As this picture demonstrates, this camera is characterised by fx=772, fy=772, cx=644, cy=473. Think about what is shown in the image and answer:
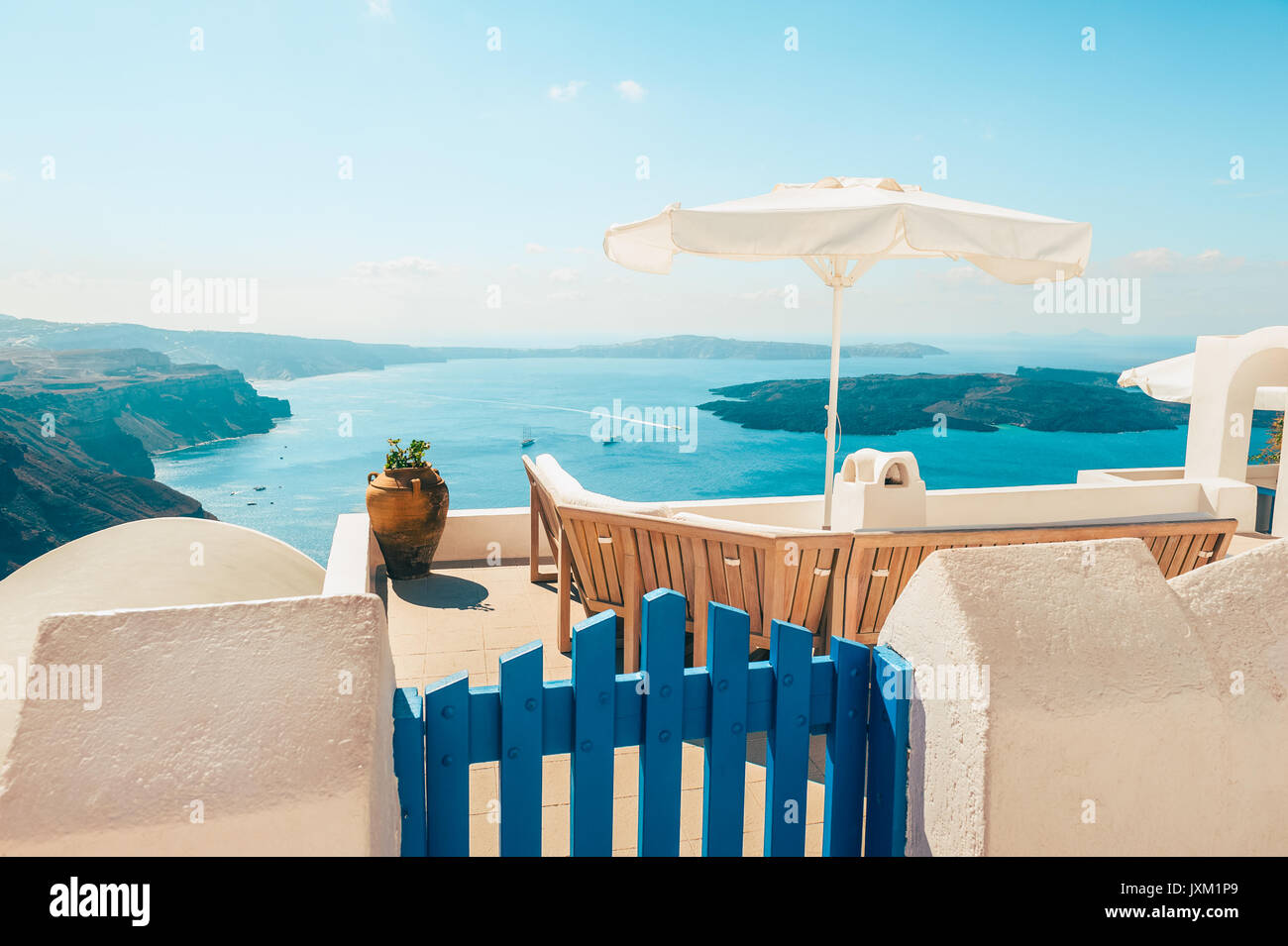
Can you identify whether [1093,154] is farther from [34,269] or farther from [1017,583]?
[34,269]

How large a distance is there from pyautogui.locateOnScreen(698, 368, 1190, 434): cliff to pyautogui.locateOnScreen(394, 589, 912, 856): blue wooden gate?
57.6ft

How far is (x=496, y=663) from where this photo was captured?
14.2 feet

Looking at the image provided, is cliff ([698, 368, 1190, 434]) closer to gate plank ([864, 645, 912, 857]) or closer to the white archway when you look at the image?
the white archway

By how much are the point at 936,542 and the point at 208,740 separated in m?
3.16

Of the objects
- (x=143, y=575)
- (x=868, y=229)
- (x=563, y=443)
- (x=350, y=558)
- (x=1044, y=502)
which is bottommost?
(x=563, y=443)

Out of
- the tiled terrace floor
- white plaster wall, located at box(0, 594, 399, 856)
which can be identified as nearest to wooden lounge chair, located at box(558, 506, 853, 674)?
the tiled terrace floor

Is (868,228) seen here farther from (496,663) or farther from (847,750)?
(847,750)

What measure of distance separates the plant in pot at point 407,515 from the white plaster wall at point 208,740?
4.55 m

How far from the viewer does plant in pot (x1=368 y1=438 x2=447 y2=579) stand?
5602 millimetres

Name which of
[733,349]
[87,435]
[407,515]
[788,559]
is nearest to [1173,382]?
[788,559]

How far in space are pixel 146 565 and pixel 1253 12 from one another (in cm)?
2511

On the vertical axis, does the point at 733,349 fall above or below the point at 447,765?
above
